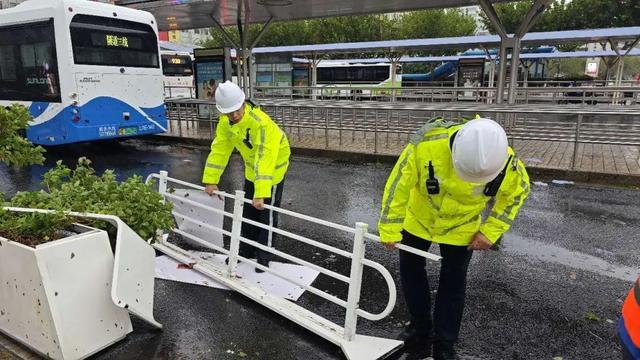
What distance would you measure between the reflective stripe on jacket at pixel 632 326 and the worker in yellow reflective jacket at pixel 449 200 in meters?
0.80

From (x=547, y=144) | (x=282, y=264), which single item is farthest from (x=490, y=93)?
(x=282, y=264)

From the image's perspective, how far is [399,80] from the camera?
30.0 m

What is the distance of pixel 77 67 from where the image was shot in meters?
9.09

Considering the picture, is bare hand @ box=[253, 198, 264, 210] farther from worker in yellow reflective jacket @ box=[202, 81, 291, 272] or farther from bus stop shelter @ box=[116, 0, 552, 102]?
bus stop shelter @ box=[116, 0, 552, 102]

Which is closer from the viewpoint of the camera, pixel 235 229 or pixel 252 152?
pixel 235 229

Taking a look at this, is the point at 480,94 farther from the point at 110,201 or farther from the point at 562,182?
the point at 110,201

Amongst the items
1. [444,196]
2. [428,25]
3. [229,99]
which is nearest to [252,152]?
[229,99]

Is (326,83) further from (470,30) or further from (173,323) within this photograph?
(173,323)

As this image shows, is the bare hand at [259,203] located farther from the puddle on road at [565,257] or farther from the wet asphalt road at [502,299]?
the puddle on road at [565,257]

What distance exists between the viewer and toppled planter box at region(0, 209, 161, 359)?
2.69m

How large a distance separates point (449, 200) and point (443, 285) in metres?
0.60

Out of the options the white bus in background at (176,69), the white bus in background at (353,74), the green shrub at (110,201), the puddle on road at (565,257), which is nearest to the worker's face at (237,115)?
the green shrub at (110,201)

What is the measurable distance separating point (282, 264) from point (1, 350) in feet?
7.31

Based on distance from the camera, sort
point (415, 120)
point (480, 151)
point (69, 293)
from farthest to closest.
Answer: point (415, 120) → point (69, 293) → point (480, 151)
